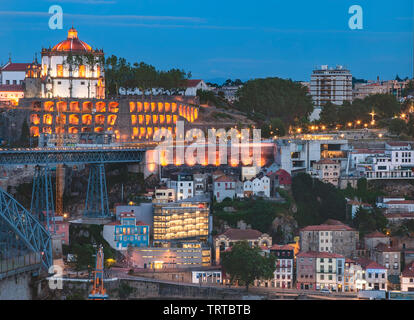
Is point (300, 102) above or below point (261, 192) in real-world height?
above

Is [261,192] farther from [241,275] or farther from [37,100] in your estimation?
[37,100]

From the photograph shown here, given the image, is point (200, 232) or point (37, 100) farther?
point (37, 100)

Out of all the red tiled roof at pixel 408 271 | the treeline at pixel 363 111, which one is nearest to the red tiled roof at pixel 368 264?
the red tiled roof at pixel 408 271

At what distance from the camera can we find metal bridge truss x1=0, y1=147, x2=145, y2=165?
2516 centimetres

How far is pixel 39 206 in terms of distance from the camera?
86.9ft

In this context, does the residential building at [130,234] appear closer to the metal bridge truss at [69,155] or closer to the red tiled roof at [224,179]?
the metal bridge truss at [69,155]

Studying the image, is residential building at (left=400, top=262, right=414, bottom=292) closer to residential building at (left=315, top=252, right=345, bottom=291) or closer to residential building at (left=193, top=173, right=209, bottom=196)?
residential building at (left=315, top=252, right=345, bottom=291)

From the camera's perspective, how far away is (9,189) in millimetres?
28719

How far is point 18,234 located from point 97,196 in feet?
18.9

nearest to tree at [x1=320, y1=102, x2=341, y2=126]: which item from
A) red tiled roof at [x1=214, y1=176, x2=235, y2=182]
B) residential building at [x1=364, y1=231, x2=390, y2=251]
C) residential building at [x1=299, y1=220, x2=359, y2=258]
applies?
red tiled roof at [x1=214, y1=176, x2=235, y2=182]

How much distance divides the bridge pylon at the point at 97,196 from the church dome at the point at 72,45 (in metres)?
8.72
